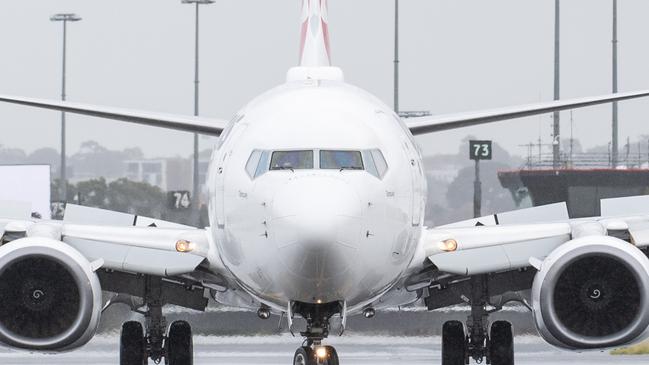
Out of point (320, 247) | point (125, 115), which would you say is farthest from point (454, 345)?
point (320, 247)

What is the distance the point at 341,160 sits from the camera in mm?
19484

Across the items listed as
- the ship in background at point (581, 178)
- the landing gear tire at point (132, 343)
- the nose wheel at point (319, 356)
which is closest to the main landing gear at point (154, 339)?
the landing gear tire at point (132, 343)

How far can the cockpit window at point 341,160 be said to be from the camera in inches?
762

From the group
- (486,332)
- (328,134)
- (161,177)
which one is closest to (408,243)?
(328,134)

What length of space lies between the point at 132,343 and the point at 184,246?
3.36 meters

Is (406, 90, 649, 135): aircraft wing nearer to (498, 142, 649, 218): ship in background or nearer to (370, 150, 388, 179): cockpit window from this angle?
(370, 150, 388, 179): cockpit window

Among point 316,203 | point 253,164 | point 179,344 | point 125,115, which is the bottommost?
point 179,344

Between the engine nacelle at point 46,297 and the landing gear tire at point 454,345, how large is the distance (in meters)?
5.93

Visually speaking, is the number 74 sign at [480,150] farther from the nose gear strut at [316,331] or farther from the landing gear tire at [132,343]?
the nose gear strut at [316,331]

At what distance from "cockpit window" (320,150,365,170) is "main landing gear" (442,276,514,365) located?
5989 mm

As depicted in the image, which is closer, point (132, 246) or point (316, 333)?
point (316, 333)

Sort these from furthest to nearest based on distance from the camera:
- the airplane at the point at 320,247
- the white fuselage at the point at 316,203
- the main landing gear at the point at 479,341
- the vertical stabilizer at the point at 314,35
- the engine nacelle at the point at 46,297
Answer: the vertical stabilizer at the point at 314,35
the main landing gear at the point at 479,341
the engine nacelle at the point at 46,297
the airplane at the point at 320,247
the white fuselage at the point at 316,203

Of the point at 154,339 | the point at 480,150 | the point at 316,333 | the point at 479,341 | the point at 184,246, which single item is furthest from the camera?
the point at 480,150

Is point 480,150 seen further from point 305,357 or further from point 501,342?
point 305,357
